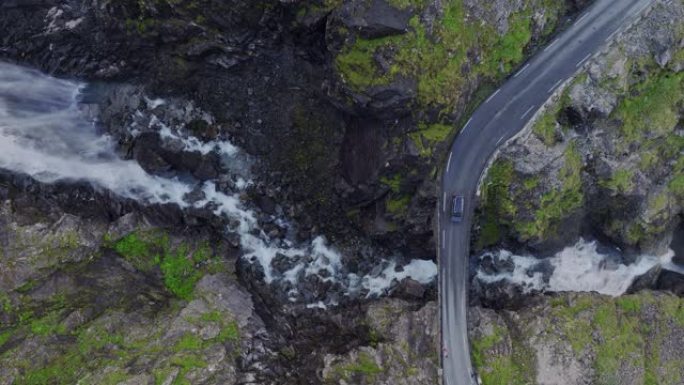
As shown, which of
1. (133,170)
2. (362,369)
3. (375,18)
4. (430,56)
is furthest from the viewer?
(133,170)

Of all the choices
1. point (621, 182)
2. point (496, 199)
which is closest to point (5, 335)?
point (496, 199)

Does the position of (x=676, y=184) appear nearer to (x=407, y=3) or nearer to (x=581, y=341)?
(x=581, y=341)

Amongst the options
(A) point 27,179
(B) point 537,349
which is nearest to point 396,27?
(B) point 537,349

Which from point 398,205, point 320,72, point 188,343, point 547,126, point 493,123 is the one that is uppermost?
point 320,72

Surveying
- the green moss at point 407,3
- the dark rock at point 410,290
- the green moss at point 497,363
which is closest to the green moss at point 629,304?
the green moss at point 497,363

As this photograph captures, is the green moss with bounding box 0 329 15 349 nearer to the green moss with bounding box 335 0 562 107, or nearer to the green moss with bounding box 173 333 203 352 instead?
the green moss with bounding box 173 333 203 352

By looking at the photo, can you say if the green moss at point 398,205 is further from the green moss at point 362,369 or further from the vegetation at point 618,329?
the vegetation at point 618,329

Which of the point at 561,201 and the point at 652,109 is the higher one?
the point at 652,109

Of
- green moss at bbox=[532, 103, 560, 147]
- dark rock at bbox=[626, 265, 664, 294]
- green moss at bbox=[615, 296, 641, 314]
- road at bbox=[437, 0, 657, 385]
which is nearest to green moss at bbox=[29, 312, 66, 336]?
road at bbox=[437, 0, 657, 385]
